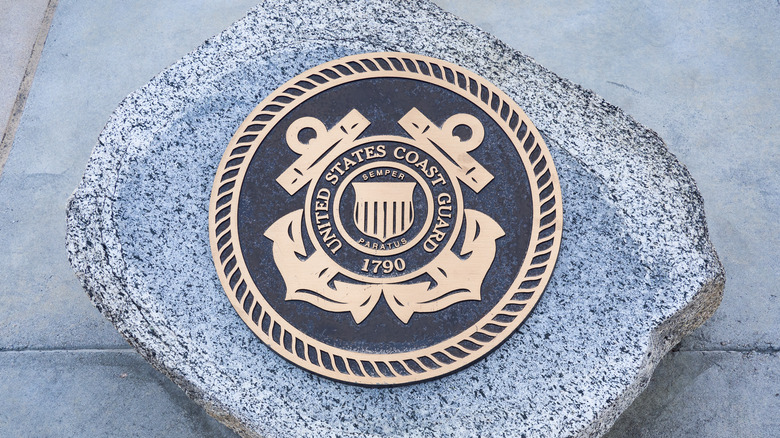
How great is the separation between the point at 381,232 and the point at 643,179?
3.33 ft

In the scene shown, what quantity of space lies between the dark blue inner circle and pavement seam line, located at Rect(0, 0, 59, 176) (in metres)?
1.79

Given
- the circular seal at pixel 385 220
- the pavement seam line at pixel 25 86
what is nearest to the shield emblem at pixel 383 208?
the circular seal at pixel 385 220

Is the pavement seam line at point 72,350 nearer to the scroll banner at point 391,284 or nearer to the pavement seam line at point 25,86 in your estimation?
the pavement seam line at point 25,86

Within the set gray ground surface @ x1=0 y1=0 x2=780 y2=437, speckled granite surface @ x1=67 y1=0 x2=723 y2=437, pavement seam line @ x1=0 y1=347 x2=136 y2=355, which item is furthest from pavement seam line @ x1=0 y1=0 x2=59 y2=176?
speckled granite surface @ x1=67 y1=0 x2=723 y2=437

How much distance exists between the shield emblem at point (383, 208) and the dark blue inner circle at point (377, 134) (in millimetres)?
200

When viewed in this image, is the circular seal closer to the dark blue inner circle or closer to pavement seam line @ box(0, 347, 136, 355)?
the dark blue inner circle

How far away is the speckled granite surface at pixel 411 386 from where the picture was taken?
2.34 metres

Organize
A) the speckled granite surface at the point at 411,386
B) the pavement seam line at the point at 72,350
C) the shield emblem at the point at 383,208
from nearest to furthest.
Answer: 1. the speckled granite surface at the point at 411,386
2. the shield emblem at the point at 383,208
3. the pavement seam line at the point at 72,350

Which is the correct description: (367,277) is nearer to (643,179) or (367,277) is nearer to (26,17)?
(643,179)

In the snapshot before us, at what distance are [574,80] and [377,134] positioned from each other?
1.58 metres

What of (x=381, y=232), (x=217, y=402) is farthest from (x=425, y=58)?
(x=217, y=402)

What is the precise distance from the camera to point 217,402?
234 centimetres

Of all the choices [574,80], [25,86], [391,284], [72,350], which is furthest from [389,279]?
[25,86]

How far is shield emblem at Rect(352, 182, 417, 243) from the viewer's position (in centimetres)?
251
